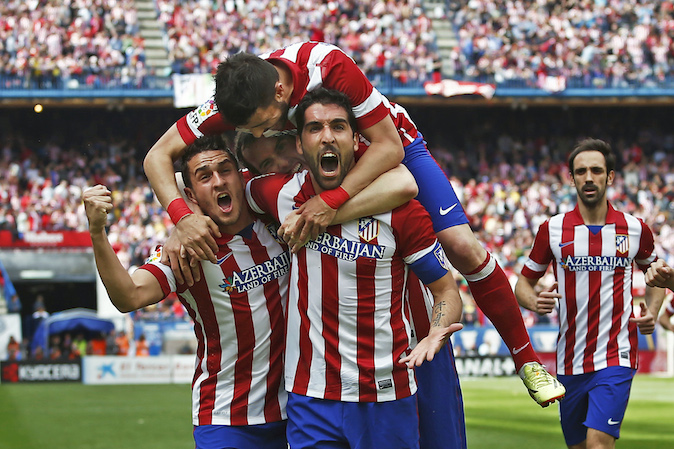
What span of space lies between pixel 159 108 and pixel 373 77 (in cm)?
701

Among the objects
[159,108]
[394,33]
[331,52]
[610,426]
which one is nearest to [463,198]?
[394,33]

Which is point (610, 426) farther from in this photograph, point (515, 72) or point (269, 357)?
point (515, 72)

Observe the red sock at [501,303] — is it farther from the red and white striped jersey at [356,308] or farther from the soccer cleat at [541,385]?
the red and white striped jersey at [356,308]

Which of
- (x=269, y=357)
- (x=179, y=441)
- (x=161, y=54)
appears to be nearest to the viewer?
(x=269, y=357)

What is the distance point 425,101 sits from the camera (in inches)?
1065

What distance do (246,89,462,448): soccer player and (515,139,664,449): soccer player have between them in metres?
2.51

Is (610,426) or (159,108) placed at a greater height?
(159,108)

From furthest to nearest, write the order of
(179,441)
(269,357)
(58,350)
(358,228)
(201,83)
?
(201,83) < (58,350) < (179,441) < (269,357) < (358,228)

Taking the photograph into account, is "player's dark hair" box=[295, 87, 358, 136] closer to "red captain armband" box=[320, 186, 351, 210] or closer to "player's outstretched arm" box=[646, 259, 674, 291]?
"red captain armband" box=[320, 186, 351, 210]

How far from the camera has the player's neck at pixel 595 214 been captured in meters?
6.56

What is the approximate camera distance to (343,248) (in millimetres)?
3881

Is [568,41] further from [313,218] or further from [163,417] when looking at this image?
[313,218]

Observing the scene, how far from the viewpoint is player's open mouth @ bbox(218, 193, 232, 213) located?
4219mm

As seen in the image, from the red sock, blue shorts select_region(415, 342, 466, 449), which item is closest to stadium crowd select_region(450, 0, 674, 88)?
the red sock
